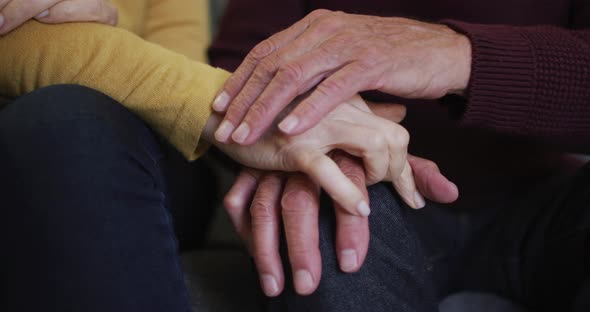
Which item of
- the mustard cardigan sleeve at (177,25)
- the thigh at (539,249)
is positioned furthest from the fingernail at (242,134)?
the thigh at (539,249)

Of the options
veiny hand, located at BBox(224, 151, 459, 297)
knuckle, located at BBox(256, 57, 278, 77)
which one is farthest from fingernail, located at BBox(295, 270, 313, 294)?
knuckle, located at BBox(256, 57, 278, 77)

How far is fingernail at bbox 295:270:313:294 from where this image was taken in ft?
1.76

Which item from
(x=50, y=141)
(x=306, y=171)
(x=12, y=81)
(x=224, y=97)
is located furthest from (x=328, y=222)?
(x=12, y=81)

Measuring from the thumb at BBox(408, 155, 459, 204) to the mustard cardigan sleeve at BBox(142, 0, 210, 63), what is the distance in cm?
44

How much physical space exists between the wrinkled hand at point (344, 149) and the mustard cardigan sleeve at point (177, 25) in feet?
0.99

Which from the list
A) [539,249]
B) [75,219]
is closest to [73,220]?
[75,219]

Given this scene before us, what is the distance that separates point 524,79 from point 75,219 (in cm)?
51

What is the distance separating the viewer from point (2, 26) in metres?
0.64

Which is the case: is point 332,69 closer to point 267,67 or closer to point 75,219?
point 267,67

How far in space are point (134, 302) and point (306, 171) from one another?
21 cm

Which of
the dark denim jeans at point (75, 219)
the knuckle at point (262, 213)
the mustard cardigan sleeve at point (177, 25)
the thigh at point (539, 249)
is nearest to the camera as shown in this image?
the dark denim jeans at point (75, 219)

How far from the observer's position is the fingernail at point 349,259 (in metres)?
0.54

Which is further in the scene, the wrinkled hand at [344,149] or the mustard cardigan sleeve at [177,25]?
the mustard cardigan sleeve at [177,25]

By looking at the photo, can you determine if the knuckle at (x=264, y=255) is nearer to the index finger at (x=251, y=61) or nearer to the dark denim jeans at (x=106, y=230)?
the dark denim jeans at (x=106, y=230)
